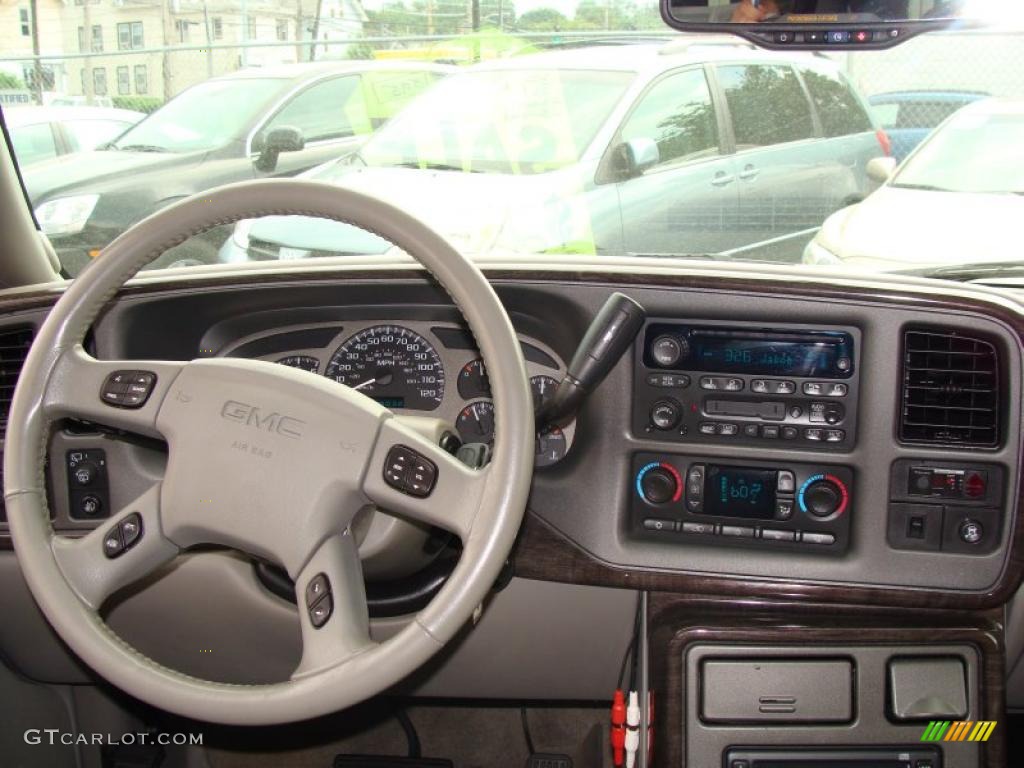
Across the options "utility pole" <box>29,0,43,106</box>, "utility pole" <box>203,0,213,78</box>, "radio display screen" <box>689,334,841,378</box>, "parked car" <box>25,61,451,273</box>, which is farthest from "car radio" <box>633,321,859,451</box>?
"utility pole" <box>29,0,43,106</box>

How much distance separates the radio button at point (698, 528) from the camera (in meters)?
2.04

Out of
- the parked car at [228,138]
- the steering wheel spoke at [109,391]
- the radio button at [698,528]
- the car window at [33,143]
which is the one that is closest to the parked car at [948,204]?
the radio button at [698,528]

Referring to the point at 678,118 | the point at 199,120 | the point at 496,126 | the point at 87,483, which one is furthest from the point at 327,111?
the point at 87,483

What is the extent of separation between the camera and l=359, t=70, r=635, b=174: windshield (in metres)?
2.84

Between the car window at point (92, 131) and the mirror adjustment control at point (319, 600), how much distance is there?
1.74 m

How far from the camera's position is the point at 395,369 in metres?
2.19

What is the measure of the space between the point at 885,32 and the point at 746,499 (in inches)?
33.5

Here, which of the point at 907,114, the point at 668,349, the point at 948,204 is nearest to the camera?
the point at 668,349

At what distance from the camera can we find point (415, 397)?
219 cm

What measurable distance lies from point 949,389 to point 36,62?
232cm

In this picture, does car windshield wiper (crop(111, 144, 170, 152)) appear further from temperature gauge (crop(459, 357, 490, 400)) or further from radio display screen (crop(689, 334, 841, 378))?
radio display screen (crop(689, 334, 841, 378))

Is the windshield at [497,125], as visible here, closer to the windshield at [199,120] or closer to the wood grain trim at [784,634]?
the windshield at [199,120]

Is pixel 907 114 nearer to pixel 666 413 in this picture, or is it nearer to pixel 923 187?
pixel 923 187

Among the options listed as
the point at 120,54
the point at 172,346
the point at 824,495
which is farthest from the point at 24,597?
the point at 824,495
